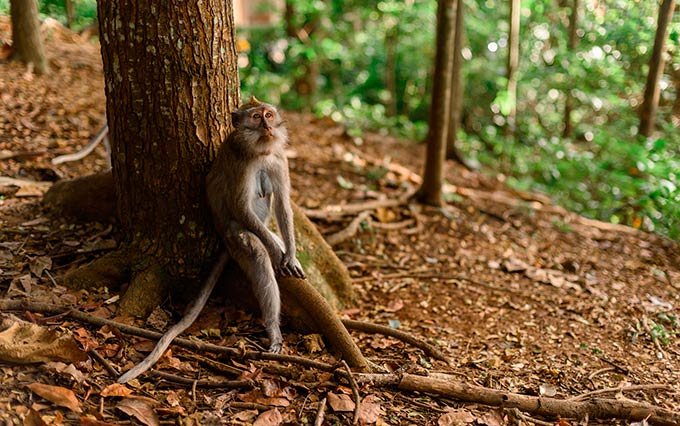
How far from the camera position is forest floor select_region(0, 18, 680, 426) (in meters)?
3.87

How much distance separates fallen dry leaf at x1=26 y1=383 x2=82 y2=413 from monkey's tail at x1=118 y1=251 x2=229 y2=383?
373 millimetres

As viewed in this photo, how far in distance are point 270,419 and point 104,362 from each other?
1178mm

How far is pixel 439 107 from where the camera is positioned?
7.85 m

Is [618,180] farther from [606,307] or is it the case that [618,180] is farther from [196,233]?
[196,233]

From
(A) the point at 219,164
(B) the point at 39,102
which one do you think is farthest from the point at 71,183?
(B) the point at 39,102

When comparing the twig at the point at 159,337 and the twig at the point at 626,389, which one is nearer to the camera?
the twig at the point at 159,337

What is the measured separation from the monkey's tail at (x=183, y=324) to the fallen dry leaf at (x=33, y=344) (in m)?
0.33

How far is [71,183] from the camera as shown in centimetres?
Result: 577

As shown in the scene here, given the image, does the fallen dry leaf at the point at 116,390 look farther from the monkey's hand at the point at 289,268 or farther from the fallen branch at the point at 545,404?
the fallen branch at the point at 545,404

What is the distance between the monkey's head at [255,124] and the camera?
4.54m

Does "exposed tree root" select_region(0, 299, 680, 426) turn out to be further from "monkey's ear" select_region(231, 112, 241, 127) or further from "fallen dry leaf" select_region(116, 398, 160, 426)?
"monkey's ear" select_region(231, 112, 241, 127)

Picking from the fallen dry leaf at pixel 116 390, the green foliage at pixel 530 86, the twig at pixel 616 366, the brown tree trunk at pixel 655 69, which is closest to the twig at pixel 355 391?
the fallen dry leaf at pixel 116 390

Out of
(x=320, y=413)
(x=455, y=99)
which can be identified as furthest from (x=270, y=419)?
(x=455, y=99)

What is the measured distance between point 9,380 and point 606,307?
5.38 metres
